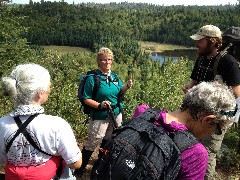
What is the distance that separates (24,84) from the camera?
99.0 inches

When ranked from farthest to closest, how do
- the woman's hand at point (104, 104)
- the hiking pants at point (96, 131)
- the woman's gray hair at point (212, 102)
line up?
the hiking pants at point (96, 131) → the woman's hand at point (104, 104) → the woman's gray hair at point (212, 102)

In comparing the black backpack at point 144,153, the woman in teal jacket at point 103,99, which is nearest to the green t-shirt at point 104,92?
the woman in teal jacket at point 103,99

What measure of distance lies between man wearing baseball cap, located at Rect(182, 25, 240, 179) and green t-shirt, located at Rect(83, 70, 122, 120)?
133 centimetres

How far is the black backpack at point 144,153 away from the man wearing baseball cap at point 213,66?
196 centimetres

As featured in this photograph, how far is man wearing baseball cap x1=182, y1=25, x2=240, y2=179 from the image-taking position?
3779 mm

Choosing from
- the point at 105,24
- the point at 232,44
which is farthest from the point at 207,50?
the point at 105,24

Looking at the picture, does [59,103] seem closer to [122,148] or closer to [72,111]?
[72,111]

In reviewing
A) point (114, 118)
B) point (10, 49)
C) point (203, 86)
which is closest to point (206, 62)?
point (114, 118)

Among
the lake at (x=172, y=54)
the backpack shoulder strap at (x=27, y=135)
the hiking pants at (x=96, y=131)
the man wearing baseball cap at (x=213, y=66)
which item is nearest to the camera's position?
the backpack shoulder strap at (x=27, y=135)

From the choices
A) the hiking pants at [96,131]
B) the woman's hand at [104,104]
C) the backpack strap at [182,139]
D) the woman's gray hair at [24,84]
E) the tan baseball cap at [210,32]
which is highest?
the tan baseball cap at [210,32]

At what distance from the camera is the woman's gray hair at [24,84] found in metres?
2.52

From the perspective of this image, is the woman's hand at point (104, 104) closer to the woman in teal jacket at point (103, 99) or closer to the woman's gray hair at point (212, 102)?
the woman in teal jacket at point (103, 99)

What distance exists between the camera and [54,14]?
15850cm

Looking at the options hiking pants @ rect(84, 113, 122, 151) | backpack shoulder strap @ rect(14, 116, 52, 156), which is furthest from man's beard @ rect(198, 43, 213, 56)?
backpack shoulder strap @ rect(14, 116, 52, 156)
